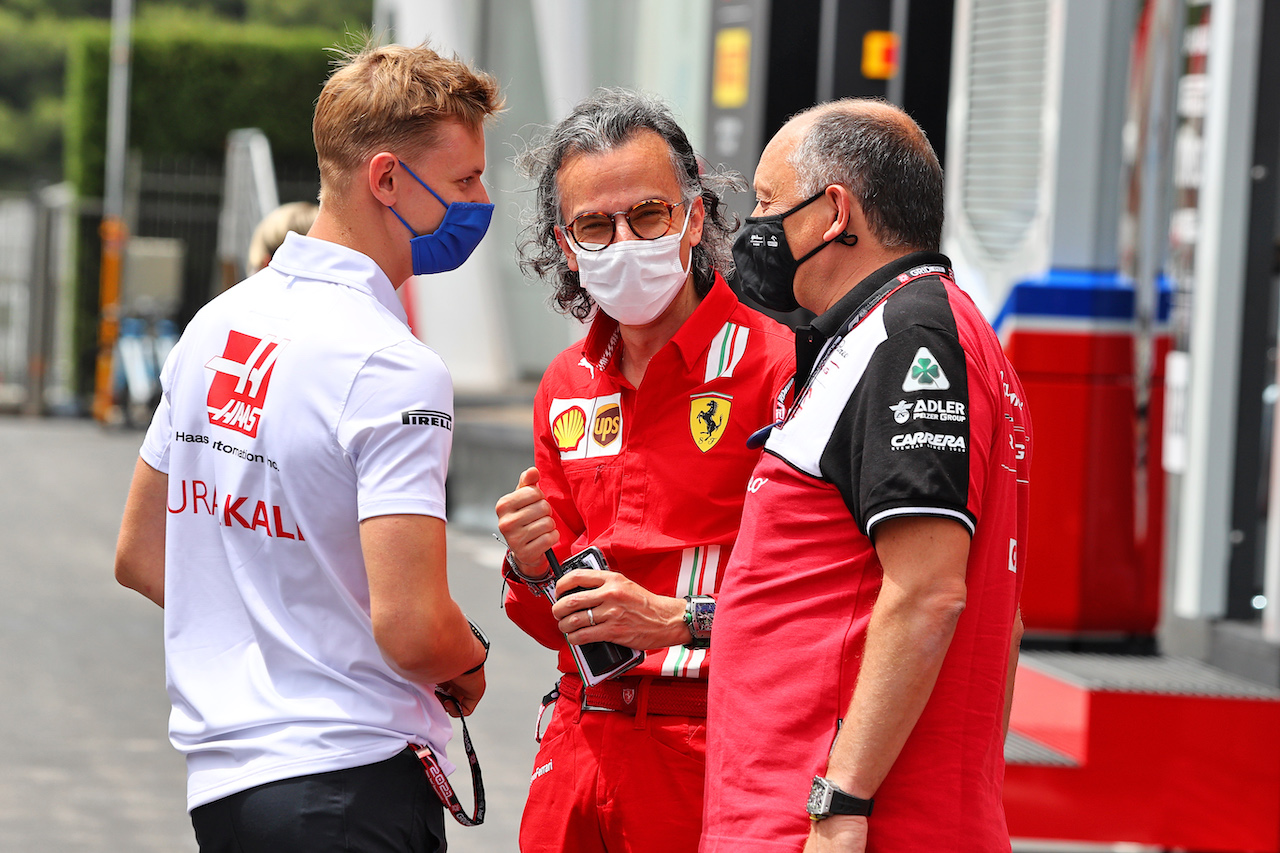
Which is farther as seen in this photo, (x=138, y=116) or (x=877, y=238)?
(x=138, y=116)

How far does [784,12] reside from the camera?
5.18 meters

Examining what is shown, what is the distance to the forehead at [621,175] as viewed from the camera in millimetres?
2361

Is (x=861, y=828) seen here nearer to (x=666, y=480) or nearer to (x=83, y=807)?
(x=666, y=480)

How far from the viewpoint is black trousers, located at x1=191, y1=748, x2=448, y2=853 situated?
6.46ft

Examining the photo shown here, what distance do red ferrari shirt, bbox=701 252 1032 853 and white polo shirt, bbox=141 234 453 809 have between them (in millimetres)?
448

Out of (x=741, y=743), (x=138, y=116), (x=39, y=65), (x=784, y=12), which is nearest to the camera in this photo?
(x=741, y=743)

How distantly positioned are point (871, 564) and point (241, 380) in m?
0.87

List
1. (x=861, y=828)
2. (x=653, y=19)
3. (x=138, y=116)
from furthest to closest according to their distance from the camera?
1. (x=138, y=116)
2. (x=653, y=19)
3. (x=861, y=828)

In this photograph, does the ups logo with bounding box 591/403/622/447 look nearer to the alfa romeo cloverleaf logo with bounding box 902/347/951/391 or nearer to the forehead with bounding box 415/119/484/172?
the forehead with bounding box 415/119/484/172

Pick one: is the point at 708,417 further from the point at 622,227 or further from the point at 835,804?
the point at 835,804

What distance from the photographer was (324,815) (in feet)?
6.47

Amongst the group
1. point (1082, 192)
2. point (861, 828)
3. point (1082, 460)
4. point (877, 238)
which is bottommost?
point (861, 828)

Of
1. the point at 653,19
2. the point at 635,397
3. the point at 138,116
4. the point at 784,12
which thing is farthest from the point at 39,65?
the point at 635,397

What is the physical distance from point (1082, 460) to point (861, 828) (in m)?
2.87
